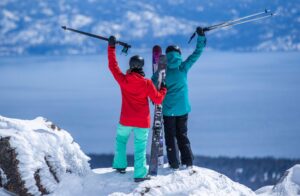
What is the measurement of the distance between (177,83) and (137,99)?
34.0 inches

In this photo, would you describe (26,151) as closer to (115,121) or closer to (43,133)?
(43,133)

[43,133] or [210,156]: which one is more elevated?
[43,133]

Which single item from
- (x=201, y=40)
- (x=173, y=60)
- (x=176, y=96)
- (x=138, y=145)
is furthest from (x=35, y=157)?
(x=201, y=40)

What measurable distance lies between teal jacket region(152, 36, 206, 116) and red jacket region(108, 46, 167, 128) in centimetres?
43

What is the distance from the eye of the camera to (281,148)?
302 feet

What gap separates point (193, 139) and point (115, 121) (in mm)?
16149

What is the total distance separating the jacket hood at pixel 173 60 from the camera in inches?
343

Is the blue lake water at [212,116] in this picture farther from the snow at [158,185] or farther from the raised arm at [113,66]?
the raised arm at [113,66]

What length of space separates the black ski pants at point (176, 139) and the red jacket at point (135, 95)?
60 cm

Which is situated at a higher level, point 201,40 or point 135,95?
point 201,40

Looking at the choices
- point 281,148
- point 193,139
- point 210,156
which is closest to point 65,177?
point 210,156

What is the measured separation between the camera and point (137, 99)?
817cm

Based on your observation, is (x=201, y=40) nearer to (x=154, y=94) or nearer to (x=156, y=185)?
(x=154, y=94)

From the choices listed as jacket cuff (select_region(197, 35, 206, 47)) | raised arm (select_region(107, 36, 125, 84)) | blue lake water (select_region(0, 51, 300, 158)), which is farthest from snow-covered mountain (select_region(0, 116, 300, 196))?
blue lake water (select_region(0, 51, 300, 158))
